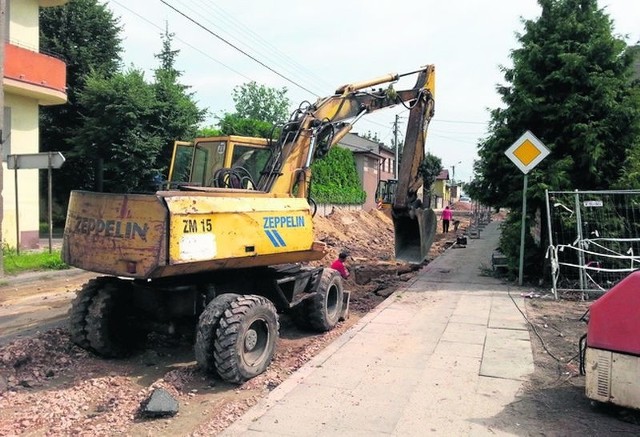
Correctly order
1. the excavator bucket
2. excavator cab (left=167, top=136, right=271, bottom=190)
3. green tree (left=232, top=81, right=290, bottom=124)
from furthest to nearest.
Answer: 1. green tree (left=232, top=81, right=290, bottom=124)
2. the excavator bucket
3. excavator cab (left=167, top=136, right=271, bottom=190)

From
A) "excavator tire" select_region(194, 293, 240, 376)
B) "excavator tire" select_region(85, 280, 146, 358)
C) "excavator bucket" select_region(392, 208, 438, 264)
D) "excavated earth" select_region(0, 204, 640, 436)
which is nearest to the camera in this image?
"excavated earth" select_region(0, 204, 640, 436)

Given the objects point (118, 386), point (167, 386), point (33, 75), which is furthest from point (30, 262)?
point (167, 386)

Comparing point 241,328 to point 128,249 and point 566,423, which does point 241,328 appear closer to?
point 128,249

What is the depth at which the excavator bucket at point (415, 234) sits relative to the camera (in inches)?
404

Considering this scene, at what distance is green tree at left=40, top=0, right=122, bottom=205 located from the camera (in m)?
25.6

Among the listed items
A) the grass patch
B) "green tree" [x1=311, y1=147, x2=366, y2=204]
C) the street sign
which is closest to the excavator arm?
the street sign

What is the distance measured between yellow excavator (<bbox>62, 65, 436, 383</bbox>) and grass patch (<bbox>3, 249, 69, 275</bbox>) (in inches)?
302

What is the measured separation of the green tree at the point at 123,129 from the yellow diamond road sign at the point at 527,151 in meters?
15.9

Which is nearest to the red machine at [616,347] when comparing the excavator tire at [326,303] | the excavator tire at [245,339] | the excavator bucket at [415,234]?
the excavator tire at [245,339]

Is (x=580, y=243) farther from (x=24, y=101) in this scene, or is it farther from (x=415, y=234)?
(x=24, y=101)

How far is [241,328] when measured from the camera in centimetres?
582

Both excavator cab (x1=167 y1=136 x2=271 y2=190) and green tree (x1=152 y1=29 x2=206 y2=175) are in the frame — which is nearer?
excavator cab (x1=167 y1=136 x2=271 y2=190)

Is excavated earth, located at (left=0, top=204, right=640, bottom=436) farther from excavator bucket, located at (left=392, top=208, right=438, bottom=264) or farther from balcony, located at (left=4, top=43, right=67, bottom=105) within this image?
balcony, located at (left=4, top=43, right=67, bottom=105)

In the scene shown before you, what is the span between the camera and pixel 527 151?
10281 mm
